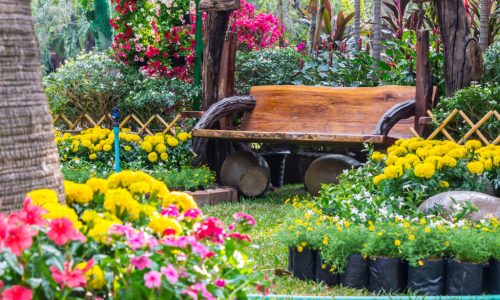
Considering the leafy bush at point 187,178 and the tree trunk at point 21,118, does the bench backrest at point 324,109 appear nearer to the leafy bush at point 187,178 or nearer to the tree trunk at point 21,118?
the leafy bush at point 187,178

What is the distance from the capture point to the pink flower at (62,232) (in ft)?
7.98

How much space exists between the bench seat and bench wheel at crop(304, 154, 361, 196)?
2.17ft

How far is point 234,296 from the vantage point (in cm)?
290

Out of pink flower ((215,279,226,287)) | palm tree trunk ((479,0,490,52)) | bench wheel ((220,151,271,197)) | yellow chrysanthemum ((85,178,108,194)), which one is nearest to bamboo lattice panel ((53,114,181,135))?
bench wheel ((220,151,271,197))

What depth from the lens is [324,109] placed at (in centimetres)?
1000

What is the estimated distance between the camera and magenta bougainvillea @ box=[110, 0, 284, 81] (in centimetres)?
1161

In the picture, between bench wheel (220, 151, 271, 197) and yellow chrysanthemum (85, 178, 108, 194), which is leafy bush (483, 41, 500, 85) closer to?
bench wheel (220, 151, 271, 197)

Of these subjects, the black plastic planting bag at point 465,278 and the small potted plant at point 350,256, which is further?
the small potted plant at point 350,256

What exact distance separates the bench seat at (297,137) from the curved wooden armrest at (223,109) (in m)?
0.21

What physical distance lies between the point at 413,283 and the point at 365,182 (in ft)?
6.78

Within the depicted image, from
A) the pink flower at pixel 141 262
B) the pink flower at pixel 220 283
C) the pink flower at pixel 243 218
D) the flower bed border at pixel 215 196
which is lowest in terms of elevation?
the flower bed border at pixel 215 196

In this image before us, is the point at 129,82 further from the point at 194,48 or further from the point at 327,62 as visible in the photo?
the point at 327,62

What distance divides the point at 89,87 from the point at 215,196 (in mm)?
2921

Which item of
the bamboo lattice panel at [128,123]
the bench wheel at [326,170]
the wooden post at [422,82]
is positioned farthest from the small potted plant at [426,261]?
the bamboo lattice panel at [128,123]
